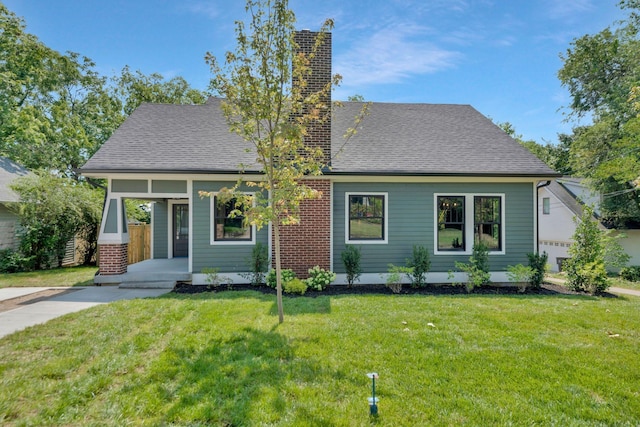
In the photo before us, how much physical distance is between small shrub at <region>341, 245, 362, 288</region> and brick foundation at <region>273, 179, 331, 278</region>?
0.54 m

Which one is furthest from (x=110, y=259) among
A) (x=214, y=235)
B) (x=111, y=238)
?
(x=214, y=235)

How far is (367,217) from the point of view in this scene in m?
8.90

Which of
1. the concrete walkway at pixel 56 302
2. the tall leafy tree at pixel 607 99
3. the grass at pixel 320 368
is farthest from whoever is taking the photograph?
the tall leafy tree at pixel 607 99

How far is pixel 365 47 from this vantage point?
9.63m

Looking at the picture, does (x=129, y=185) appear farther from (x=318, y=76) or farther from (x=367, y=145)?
(x=367, y=145)

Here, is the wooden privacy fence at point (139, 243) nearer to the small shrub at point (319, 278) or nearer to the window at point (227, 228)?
the window at point (227, 228)

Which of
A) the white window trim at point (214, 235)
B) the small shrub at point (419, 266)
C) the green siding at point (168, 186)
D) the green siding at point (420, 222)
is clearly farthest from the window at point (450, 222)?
the green siding at point (168, 186)

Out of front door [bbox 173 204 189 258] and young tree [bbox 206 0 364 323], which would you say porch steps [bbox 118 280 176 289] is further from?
young tree [bbox 206 0 364 323]

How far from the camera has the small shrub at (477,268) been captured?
828 centimetres

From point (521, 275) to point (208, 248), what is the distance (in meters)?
8.01

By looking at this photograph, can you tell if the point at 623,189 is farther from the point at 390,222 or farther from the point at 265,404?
the point at 265,404

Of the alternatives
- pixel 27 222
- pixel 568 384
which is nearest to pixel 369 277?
pixel 568 384

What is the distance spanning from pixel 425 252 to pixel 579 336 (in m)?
3.92

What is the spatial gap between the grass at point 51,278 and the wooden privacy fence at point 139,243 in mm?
1379
